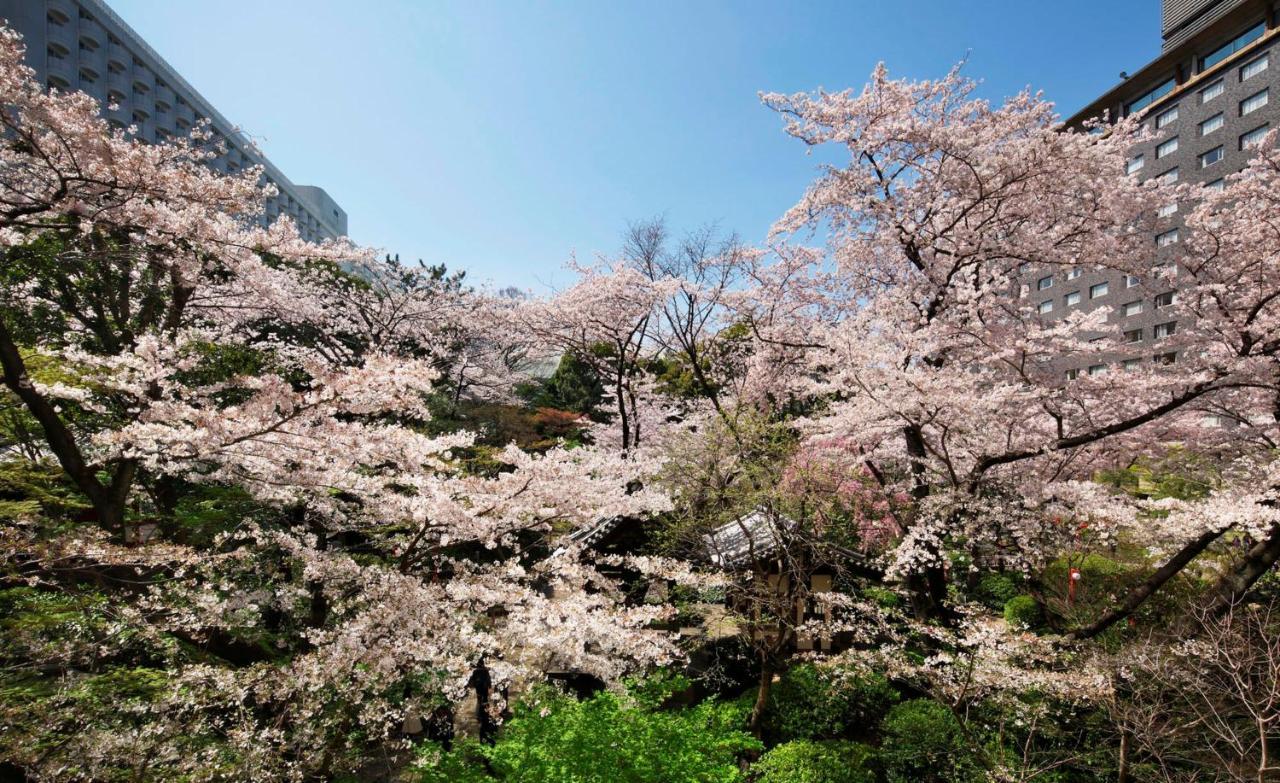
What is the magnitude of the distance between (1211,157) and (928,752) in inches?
1334

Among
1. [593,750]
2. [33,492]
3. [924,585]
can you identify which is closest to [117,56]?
[33,492]

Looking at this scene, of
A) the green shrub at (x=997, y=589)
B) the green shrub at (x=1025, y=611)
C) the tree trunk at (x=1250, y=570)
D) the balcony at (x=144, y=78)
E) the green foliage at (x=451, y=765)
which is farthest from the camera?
the balcony at (x=144, y=78)

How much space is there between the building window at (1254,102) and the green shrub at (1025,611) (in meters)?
28.2

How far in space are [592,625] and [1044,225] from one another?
938 cm

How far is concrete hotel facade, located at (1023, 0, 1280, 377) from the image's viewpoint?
24.8 m

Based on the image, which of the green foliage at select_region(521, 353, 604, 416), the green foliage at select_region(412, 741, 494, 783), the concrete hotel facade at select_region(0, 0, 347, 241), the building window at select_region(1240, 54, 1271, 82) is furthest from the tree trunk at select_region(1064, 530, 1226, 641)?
the building window at select_region(1240, 54, 1271, 82)

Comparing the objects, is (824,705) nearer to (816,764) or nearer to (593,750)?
(816,764)

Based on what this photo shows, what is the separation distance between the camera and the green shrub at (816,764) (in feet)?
22.2

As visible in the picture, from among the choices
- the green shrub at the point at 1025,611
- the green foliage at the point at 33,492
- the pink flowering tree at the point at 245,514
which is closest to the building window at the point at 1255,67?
the green shrub at the point at 1025,611

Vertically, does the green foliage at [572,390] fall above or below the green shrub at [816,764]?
above

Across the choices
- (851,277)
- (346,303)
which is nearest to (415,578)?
(851,277)

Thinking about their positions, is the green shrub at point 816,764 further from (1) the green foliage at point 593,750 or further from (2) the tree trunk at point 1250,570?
(2) the tree trunk at point 1250,570

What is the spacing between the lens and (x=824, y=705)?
8602 mm

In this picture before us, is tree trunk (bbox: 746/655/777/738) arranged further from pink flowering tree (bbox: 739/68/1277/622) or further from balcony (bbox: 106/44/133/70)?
balcony (bbox: 106/44/133/70)
